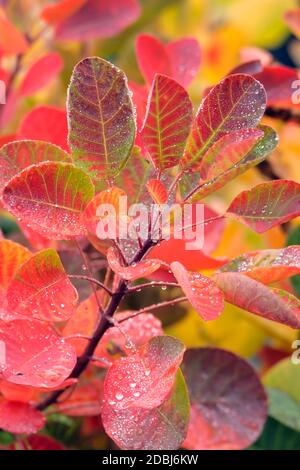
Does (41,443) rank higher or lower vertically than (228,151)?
lower

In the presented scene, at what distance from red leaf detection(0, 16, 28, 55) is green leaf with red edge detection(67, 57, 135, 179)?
1.11 ft

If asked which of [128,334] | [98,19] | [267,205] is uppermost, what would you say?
[98,19]

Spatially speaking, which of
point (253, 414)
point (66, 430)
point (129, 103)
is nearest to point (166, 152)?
point (129, 103)

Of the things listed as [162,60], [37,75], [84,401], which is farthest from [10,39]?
[84,401]

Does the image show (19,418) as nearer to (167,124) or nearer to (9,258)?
(9,258)

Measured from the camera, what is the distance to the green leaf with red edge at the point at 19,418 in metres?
0.52

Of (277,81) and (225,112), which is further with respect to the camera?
(277,81)

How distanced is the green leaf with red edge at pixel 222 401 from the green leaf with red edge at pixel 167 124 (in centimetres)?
24

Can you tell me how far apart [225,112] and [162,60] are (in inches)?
9.0

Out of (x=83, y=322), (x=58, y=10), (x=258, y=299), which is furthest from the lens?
(x=58, y=10)

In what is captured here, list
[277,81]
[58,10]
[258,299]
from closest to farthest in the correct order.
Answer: [258,299]
[277,81]
[58,10]

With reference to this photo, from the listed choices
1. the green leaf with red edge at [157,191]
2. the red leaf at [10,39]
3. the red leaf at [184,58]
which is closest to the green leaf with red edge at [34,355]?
the green leaf with red edge at [157,191]

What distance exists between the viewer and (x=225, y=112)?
1.61ft
